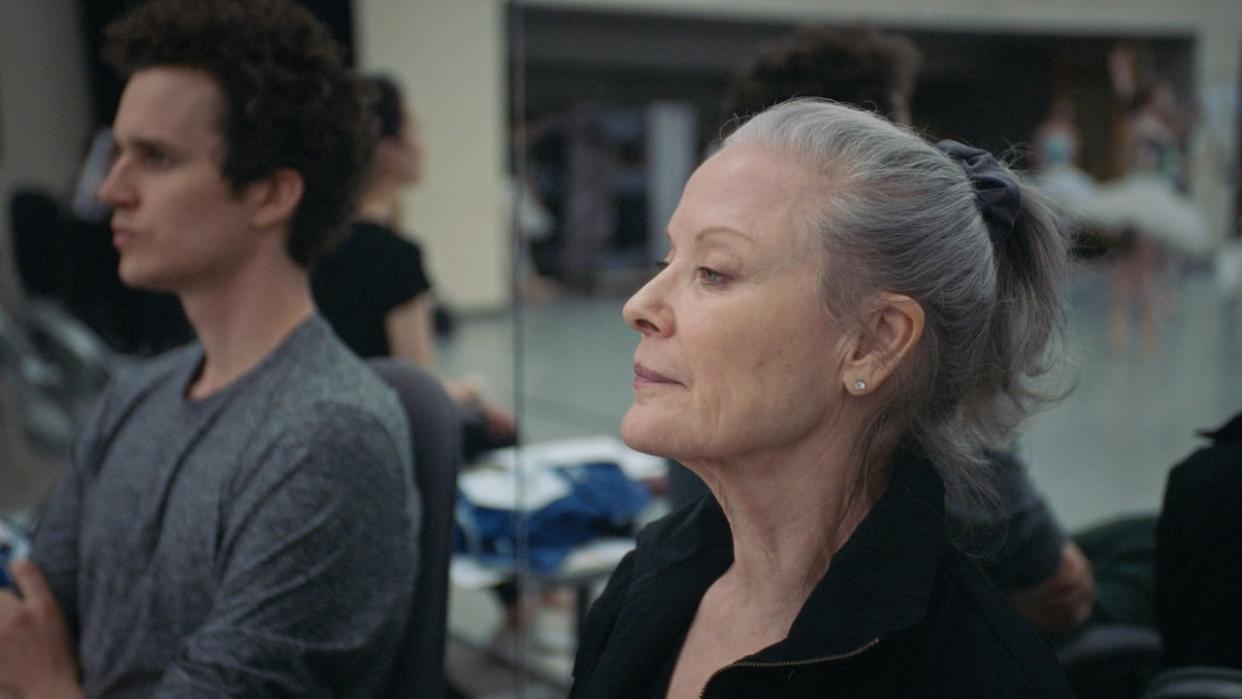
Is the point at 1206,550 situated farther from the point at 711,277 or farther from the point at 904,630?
the point at 711,277

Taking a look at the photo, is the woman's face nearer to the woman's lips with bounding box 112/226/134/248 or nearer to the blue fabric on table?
the woman's lips with bounding box 112/226/134/248

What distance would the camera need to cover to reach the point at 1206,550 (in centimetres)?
133

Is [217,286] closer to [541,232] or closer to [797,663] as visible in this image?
[797,663]

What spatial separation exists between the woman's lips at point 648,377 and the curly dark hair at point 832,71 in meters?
0.96

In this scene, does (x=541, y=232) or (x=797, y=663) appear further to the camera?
(x=541, y=232)

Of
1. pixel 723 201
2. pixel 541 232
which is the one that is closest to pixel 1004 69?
pixel 723 201

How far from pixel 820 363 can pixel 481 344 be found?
495 cm

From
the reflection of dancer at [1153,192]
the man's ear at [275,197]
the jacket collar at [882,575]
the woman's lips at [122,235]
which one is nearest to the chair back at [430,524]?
the man's ear at [275,197]

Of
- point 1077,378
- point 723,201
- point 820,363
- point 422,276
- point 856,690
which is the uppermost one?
point 723,201

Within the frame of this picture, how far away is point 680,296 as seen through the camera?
0.99 metres

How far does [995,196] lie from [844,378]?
22 cm

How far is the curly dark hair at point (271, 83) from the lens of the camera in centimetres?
151

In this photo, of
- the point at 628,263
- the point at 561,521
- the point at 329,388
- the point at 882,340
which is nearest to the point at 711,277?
the point at 882,340

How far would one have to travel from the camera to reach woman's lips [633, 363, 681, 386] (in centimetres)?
100
